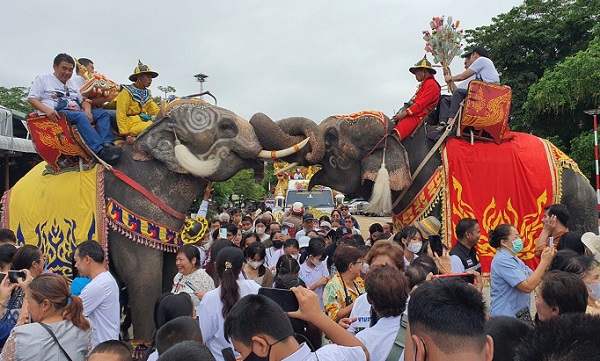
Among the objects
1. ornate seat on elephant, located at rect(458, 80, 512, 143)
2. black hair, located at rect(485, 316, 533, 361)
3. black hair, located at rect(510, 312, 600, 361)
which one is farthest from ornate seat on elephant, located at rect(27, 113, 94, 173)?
black hair, located at rect(510, 312, 600, 361)

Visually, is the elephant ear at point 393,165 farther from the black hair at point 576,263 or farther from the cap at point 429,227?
the black hair at point 576,263

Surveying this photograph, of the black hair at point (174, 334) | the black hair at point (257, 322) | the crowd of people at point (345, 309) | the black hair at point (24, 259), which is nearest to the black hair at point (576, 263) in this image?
the crowd of people at point (345, 309)

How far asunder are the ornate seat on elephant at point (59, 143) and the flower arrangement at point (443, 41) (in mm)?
4677

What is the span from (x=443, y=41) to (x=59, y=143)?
5055 mm

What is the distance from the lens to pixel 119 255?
21.4 feet

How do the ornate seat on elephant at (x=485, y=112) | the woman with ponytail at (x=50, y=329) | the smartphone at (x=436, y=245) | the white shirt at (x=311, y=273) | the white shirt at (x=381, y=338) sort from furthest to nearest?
the ornate seat on elephant at (x=485, y=112) < the white shirt at (x=311, y=273) < the smartphone at (x=436, y=245) < the woman with ponytail at (x=50, y=329) < the white shirt at (x=381, y=338)

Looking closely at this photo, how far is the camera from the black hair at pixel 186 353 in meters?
2.23

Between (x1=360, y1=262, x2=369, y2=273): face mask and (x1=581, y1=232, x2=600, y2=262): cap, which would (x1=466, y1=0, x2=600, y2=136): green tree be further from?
(x1=360, y1=262, x2=369, y2=273): face mask

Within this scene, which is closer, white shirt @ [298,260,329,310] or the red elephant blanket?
white shirt @ [298,260,329,310]

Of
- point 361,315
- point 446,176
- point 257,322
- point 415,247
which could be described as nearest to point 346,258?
point 361,315

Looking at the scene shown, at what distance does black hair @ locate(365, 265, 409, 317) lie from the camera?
9.98 feet

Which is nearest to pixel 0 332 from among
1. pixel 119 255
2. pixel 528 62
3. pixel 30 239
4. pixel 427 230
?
pixel 119 255

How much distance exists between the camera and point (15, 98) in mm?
31203

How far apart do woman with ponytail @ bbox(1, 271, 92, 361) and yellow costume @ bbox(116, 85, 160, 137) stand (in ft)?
12.2
